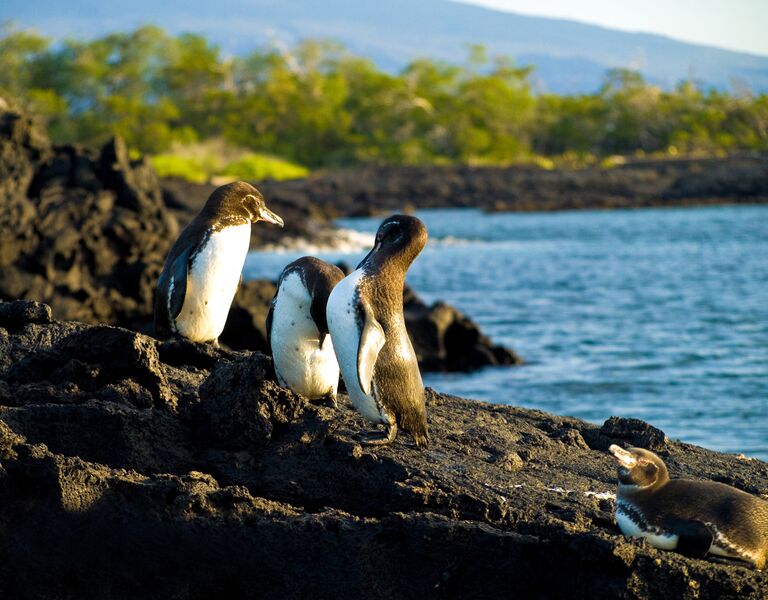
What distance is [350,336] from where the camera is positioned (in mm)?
6246

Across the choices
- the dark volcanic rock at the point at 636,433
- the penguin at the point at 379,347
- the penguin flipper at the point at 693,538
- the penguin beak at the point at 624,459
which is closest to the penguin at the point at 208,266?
the penguin at the point at 379,347

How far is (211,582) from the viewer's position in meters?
5.13

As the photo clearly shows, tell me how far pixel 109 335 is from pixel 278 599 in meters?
2.00

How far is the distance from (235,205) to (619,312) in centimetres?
1714

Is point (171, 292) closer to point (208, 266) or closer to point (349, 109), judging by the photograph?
point (208, 266)

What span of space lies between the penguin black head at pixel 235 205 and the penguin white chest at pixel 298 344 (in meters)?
1.45

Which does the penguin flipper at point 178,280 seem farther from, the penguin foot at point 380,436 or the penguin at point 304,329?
the penguin foot at point 380,436

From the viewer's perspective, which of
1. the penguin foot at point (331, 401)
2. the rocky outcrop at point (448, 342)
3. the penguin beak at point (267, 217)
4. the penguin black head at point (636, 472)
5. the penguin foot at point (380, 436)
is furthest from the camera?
the rocky outcrop at point (448, 342)

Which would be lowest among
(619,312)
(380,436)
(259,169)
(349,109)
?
(259,169)

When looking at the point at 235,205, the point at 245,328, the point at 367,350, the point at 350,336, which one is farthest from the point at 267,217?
the point at 245,328

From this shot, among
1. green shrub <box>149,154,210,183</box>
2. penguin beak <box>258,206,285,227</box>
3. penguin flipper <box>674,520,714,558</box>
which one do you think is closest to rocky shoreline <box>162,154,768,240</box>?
green shrub <box>149,154,210,183</box>

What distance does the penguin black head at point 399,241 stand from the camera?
6523 mm

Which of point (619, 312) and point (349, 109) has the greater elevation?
point (349, 109)

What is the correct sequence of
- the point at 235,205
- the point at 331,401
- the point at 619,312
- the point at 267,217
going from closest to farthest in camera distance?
1. the point at 331,401
2. the point at 235,205
3. the point at 267,217
4. the point at 619,312
